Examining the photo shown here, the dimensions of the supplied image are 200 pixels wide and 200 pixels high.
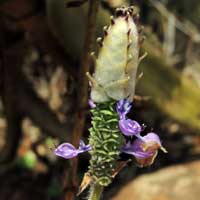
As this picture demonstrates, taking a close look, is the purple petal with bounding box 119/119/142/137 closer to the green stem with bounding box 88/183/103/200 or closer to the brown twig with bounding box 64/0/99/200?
the green stem with bounding box 88/183/103/200

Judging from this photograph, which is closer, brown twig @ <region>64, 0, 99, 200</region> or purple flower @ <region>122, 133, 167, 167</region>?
purple flower @ <region>122, 133, 167, 167</region>

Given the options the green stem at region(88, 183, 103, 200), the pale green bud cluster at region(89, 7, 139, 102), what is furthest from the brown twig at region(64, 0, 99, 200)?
the pale green bud cluster at region(89, 7, 139, 102)

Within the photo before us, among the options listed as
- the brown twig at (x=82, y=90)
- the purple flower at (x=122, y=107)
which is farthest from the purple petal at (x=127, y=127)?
the brown twig at (x=82, y=90)

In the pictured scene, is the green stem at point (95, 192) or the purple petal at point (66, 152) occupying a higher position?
the purple petal at point (66, 152)

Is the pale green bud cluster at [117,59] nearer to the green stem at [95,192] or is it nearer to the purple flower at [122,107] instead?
the purple flower at [122,107]

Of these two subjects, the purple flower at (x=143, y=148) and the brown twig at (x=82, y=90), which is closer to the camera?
the purple flower at (x=143, y=148)

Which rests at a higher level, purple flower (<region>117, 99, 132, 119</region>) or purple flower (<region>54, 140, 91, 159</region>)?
purple flower (<region>117, 99, 132, 119</region>)
